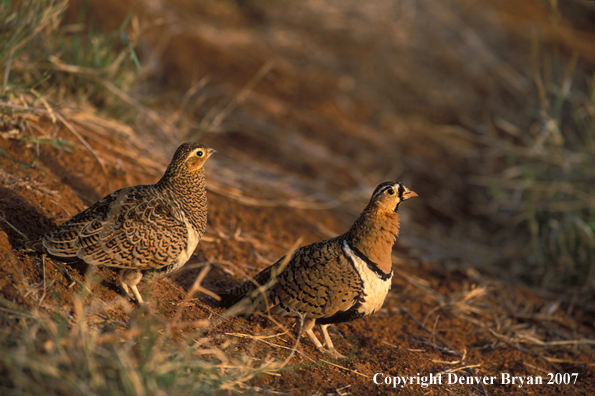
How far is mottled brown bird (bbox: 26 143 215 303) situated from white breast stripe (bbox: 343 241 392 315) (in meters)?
1.18

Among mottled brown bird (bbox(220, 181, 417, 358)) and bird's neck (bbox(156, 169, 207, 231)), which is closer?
mottled brown bird (bbox(220, 181, 417, 358))

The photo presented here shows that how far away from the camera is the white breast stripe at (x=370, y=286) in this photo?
3658 millimetres

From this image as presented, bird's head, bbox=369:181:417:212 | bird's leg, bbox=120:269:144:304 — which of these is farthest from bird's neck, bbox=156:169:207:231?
bird's head, bbox=369:181:417:212

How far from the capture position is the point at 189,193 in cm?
384

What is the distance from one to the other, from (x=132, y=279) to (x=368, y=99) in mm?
8676

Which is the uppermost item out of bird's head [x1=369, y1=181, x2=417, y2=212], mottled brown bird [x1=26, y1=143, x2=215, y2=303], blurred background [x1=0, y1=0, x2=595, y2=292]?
mottled brown bird [x1=26, y1=143, x2=215, y2=303]

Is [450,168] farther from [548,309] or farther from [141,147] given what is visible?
[141,147]

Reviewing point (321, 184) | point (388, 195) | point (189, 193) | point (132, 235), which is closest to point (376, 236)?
point (388, 195)

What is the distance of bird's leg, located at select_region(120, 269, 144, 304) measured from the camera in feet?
11.8

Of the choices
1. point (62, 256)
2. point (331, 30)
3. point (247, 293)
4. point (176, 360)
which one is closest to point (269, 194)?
point (247, 293)

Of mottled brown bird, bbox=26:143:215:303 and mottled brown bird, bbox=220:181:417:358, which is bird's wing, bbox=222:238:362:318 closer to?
mottled brown bird, bbox=220:181:417:358

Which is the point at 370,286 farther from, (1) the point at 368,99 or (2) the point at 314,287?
(1) the point at 368,99

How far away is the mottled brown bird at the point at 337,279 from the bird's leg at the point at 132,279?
2.13 feet

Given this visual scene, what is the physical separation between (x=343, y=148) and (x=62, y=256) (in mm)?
6612
